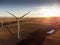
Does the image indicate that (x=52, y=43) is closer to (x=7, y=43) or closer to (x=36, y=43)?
(x=36, y=43)

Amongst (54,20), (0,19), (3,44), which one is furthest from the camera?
(0,19)

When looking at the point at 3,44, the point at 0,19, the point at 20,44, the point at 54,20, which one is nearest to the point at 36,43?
the point at 20,44

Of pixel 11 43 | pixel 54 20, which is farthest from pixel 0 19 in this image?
pixel 11 43

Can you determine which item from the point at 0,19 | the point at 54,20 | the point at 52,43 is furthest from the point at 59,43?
the point at 0,19

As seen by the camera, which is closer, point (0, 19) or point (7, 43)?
point (7, 43)

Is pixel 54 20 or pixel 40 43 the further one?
pixel 54 20

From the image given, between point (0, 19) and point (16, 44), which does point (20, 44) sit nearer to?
point (16, 44)

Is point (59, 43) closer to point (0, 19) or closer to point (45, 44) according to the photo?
point (45, 44)

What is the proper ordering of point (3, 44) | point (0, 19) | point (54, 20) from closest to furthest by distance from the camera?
point (3, 44), point (54, 20), point (0, 19)
